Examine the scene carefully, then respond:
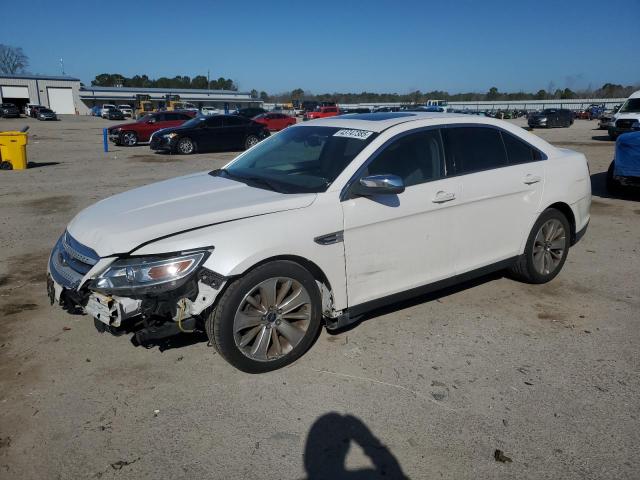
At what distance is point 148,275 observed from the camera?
3092 mm

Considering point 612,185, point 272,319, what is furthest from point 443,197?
point 612,185

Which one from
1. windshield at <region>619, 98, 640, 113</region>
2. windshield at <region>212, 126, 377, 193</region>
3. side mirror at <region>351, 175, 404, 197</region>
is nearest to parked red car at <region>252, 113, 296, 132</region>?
windshield at <region>619, 98, 640, 113</region>

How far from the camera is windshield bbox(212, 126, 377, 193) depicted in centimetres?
382

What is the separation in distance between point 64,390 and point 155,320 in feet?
2.64

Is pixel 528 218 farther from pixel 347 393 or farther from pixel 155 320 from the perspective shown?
pixel 155 320

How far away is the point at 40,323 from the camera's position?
4297 mm

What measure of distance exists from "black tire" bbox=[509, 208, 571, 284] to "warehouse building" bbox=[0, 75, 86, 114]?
85.9 m

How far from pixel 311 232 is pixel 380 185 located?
584 mm

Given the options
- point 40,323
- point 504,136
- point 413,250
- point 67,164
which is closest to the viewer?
point 413,250

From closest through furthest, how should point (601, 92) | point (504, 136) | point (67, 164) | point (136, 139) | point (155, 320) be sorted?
point (155, 320)
point (504, 136)
point (67, 164)
point (136, 139)
point (601, 92)

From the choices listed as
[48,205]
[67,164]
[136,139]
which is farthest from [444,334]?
[136,139]

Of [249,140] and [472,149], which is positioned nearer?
[472,149]

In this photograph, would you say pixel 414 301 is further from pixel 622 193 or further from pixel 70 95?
pixel 70 95

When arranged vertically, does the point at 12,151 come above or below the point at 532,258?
above
